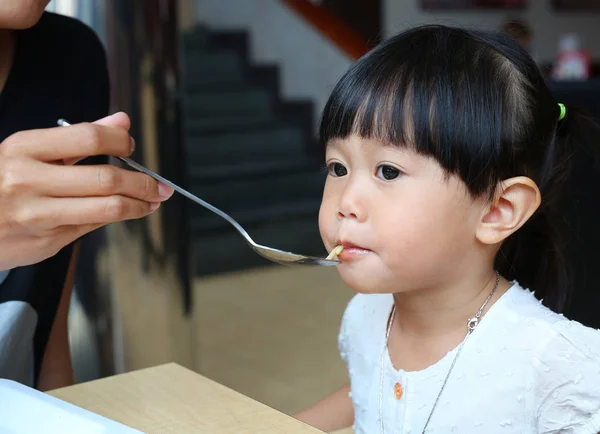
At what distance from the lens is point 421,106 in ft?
3.25

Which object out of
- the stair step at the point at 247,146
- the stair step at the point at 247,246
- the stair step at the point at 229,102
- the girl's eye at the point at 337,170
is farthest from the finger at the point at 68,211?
the stair step at the point at 229,102

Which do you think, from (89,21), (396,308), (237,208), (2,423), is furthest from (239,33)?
(2,423)

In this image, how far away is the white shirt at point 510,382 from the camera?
38.6 inches

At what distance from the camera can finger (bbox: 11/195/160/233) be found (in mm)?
839

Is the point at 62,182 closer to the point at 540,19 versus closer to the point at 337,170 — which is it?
the point at 337,170

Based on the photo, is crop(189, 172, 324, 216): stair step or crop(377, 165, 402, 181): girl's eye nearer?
crop(377, 165, 402, 181): girl's eye

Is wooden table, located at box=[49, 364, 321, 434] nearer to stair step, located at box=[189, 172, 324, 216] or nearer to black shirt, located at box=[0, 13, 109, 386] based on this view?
black shirt, located at box=[0, 13, 109, 386]

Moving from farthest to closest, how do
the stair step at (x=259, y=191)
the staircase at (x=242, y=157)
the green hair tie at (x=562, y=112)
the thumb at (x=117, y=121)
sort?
the stair step at (x=259, y=191), the staircase at (x=242, y=157), the green hair tie at (x=562, y=112), the thumb at (x=117, y=121)

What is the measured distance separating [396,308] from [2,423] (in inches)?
23.7

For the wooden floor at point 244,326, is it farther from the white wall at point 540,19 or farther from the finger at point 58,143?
Result: the white wall at point 540,19

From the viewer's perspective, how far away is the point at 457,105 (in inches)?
39.1

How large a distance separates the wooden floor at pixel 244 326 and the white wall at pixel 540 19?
285 cm

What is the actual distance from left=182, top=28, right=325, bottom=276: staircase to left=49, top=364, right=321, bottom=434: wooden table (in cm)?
364

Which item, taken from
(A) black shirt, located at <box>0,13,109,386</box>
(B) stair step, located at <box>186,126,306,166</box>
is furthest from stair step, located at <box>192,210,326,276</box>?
(A) black shirt, located at <box>0,13,109,386</box>
